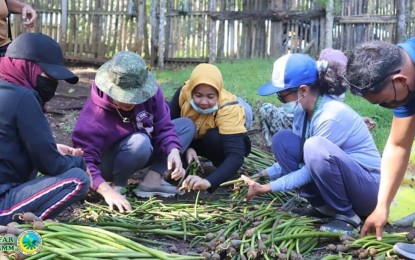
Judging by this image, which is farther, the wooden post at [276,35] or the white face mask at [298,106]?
the wooden post at [276,35]

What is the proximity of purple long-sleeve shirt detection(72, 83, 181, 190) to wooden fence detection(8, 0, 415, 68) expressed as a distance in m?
8.03

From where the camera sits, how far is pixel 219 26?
12242 mm

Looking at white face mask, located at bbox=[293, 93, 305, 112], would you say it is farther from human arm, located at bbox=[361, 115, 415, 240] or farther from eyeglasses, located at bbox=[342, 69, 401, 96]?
eyeglasses, located at bbox=[342, 69, 401, 96]

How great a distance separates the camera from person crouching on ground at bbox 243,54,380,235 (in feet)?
11.7

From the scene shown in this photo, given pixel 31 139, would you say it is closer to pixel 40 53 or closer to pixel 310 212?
pixel 40 53

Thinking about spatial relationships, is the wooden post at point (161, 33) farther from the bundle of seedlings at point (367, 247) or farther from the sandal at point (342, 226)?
the bundle of seedlings at point (367, 247)

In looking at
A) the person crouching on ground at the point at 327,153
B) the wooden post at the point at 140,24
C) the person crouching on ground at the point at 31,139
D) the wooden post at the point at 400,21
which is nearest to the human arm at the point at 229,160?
Answer: the person crouching on ground at the point at 327,153

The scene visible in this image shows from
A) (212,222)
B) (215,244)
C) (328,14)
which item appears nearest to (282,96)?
(212,222)

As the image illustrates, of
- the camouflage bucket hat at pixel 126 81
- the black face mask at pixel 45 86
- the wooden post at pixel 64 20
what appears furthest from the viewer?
the wooden post at pixel 64 20

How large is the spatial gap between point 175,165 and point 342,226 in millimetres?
1139

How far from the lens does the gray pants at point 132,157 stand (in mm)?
4098

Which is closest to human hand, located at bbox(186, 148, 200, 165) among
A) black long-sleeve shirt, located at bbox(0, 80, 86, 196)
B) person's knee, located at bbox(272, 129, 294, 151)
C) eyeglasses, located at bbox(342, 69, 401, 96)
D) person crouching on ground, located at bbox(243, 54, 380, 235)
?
person's knee, located at bbox(272, 129, 294, 151)

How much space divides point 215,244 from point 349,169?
0.95 m

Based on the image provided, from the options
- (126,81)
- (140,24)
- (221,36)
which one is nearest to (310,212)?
(126,81)
